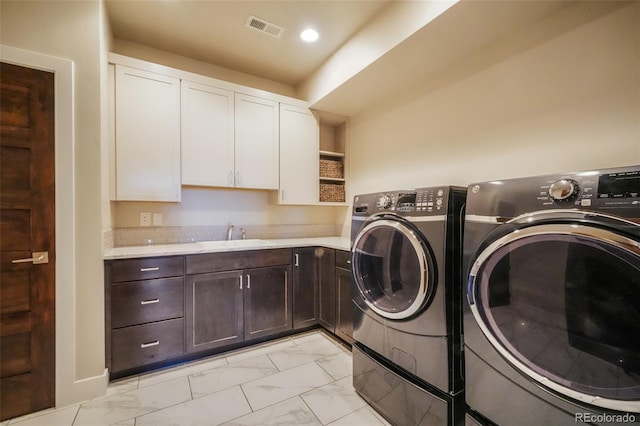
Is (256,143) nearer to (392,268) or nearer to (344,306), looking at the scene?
(344,306)

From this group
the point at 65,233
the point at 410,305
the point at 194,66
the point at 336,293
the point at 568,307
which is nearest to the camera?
the point at 568,307

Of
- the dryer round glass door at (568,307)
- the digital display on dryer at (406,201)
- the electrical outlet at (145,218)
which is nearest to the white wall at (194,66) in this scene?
the electrical outlet at (145,218)

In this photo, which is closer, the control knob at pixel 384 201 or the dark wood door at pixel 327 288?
the control knob at pixel 384 201

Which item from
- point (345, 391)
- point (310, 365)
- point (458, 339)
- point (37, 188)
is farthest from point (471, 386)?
point (37, 188)

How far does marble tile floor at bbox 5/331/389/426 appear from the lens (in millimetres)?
1572

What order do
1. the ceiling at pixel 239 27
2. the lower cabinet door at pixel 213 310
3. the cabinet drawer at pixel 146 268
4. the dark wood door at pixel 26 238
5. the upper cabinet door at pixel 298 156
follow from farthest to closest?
the upper cabinet door at pixel 298 156 → the lower cabinet door at pixel 213 310 → the ceiling at pixel 239 27 → the cabinet drawer at pixel 146 268 → the dark wood door at pixel 26 238

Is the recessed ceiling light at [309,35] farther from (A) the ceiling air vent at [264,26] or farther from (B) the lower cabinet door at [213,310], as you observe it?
Answer: (B) the lower cabinet door at [213,310]

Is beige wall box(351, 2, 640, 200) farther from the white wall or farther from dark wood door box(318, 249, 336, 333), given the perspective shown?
the white wall

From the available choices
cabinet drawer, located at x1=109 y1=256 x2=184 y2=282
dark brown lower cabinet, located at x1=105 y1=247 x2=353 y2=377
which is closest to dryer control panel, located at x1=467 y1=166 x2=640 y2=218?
dark brown lower cabinet, located at x1=105 y1=247 x2=353 y2=377

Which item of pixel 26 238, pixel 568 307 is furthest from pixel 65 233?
pixel 568 307

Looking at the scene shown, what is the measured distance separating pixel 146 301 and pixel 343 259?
1.51m

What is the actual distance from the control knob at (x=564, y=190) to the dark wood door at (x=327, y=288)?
172 centimetres

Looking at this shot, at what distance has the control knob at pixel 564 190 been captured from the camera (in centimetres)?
88

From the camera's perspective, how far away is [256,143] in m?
2.75
